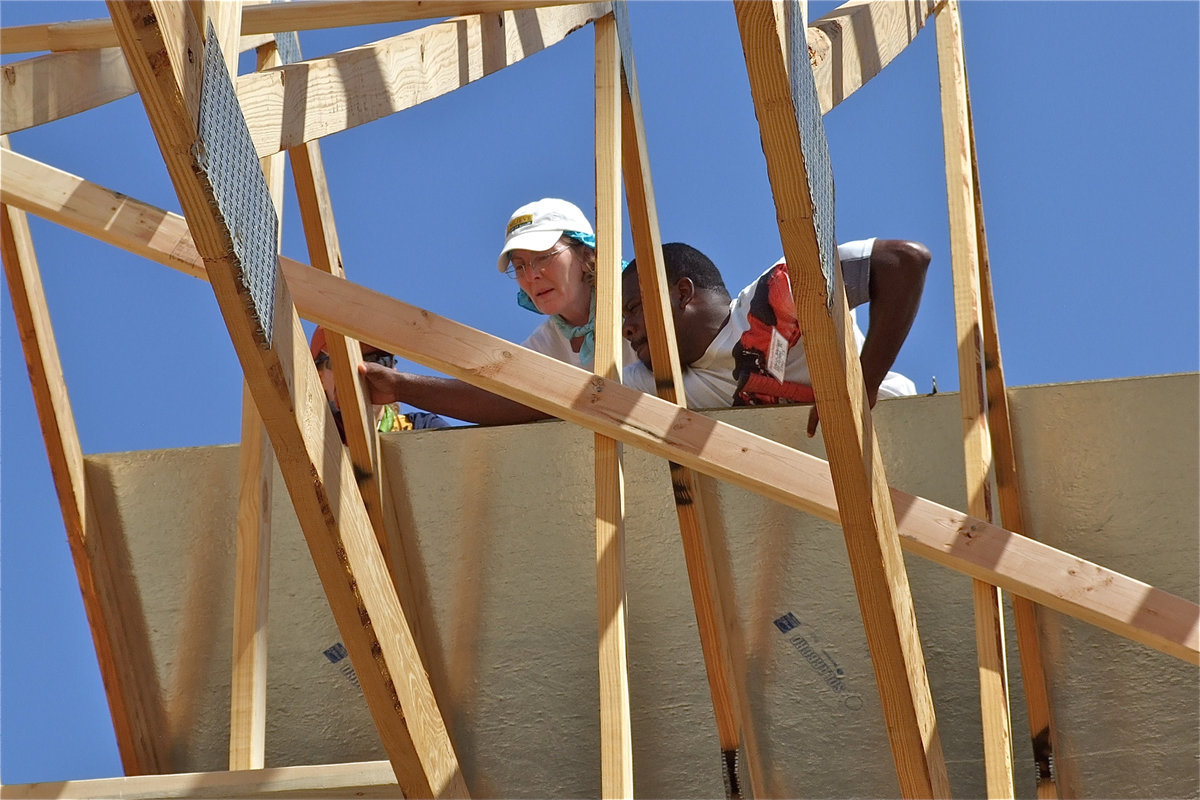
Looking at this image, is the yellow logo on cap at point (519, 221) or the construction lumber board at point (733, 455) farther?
the yellow logo on cap at point (519, 221)

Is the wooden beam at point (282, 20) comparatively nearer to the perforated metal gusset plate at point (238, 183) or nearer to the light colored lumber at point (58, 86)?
the light colored lumber at point (58, 86)

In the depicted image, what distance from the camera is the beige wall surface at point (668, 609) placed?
4.27 metres

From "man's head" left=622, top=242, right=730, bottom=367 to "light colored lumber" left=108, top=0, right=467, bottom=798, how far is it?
172 cm

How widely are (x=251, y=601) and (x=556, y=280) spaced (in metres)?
1.68

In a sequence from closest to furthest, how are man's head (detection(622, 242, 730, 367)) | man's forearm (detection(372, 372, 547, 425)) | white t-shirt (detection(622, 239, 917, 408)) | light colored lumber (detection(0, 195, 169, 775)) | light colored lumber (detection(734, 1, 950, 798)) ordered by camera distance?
light colored lumber (detection(734, 1, 950, 798)) → white t-shirt (detection(622, 239, 917, 408)) → light colored lumber (detection(0, 195, 169, 775)) → man's forearm (detection(372, 372, 547, 425)) → man's head (detection(622, 242, 730, 367))

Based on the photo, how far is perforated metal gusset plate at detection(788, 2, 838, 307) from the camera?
7.51 ft

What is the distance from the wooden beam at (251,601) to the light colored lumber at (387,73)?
0.71 metres

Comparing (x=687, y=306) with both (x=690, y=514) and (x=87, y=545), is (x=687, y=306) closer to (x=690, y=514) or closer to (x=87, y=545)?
(x=690, y=514)

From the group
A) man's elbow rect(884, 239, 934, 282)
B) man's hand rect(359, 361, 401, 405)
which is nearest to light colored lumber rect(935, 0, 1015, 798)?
man's elbow rect(884, 239, 934, 282)

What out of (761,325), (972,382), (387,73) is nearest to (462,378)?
(387,73)

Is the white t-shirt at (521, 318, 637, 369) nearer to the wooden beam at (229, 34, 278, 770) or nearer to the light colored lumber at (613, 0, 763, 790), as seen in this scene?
the light colored lumber at (613, 0, 763, 790)

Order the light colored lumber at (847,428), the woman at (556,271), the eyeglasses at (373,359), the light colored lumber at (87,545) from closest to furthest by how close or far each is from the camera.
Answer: the light colored lumber at (847,428)
the light colored lumber at (87,545)
the eyeglasses at (373,359)
the woman at (556,271)

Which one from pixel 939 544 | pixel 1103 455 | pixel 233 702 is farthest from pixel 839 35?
→ pixel 233 702

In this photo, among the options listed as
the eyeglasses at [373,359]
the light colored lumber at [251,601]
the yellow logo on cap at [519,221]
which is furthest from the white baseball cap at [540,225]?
the light colored lumber at [251,601]
